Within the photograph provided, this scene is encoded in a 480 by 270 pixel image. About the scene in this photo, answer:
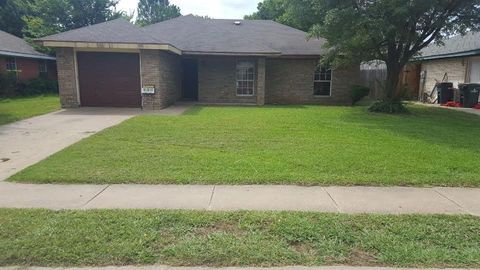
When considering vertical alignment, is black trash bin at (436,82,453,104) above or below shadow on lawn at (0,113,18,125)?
above

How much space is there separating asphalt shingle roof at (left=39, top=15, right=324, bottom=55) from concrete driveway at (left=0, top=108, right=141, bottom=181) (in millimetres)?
2985

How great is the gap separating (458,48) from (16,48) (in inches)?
1070

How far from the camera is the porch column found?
17859 mm

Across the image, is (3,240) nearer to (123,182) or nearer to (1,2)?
(123,182)

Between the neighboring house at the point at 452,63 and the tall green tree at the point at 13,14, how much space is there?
34.4 metres

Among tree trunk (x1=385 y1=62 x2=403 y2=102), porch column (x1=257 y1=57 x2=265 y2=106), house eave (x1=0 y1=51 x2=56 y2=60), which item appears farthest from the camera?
house eave (x1=0 y1=51 x2=56 y2=60)

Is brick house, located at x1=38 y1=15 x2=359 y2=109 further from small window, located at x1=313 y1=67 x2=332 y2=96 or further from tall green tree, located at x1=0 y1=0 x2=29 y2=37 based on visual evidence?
tall green tree, located at x1=0 y1=0 x2=29 y2=37

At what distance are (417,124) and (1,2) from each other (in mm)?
37344

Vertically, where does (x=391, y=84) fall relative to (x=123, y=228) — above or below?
above

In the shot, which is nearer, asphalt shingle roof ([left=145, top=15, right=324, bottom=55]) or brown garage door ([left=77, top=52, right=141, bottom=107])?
brown garage door ([left=77, top=52, right=141, bottom=107])

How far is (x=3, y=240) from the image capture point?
139 inches

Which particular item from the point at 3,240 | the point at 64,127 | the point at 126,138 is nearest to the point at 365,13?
the point at 126,138

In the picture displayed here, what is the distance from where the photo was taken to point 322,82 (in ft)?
63.0

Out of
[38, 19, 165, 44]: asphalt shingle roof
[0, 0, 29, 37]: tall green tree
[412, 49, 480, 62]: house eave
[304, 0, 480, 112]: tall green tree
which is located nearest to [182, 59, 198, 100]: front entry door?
[38, 19, 165, 44]: asphalt shingle roof
